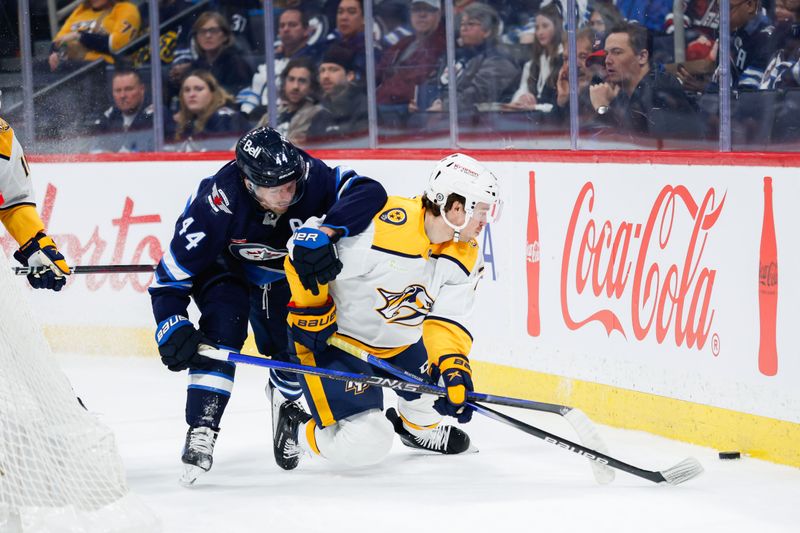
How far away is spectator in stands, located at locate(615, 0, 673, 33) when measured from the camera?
444cm

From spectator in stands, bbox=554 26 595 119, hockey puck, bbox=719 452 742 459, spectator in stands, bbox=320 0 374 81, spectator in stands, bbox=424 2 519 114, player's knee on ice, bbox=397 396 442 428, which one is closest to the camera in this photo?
hockey puck, bbox=719 452 742 459

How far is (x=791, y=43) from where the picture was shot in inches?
157

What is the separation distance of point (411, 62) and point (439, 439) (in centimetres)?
207

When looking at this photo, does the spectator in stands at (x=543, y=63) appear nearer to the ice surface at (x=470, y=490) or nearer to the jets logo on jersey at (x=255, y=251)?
the ice surface at (x=470, y=490)

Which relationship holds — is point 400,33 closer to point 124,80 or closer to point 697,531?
point 124,80

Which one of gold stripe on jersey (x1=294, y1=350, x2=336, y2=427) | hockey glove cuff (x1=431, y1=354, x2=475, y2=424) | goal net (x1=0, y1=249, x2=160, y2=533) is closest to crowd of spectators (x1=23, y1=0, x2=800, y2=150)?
hockey glove cuff (x1=431, y1=354, x2=475, y2=424)

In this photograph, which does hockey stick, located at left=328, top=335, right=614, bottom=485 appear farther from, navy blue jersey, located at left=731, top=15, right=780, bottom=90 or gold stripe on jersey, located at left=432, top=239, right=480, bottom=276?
navy blue jersey, located at left=731, top=15, right=780, bottom=90

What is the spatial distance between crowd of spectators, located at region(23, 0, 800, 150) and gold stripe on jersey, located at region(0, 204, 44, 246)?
184 cm

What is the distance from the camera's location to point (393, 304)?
361cm

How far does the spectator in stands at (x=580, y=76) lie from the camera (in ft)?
15.6

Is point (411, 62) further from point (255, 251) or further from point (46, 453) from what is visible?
point (46, 453)

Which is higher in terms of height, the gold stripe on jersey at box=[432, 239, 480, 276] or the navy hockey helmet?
the navy hockey helmet

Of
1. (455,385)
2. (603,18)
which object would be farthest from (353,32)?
(455,385)

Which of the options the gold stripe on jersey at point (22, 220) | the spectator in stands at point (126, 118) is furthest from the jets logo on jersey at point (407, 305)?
the spectator in stands at point (126, 118)
